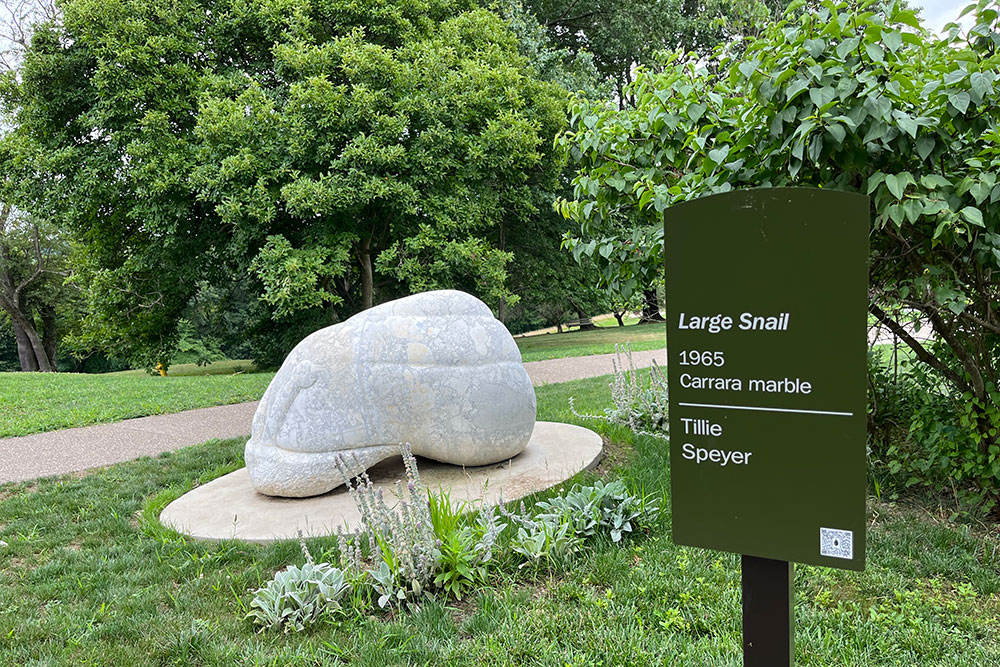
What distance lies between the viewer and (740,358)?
5.86ft

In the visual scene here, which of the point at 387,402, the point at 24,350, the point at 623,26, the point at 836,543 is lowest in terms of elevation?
the point at 24,350

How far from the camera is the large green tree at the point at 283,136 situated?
11648mm

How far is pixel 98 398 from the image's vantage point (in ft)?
38.2

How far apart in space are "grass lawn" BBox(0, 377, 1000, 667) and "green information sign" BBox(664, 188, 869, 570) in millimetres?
1211

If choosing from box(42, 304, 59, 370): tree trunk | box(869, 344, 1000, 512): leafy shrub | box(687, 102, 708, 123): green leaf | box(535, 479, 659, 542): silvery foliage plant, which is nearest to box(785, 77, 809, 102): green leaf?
box(687, 102, 708, 123): green leaf

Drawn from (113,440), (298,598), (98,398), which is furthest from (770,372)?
(98,398)

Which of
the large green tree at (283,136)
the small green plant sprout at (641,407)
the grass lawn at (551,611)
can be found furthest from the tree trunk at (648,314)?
the large green tree at (283,136)

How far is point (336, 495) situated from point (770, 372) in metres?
4.12

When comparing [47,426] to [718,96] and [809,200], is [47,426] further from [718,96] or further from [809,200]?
[809,200]

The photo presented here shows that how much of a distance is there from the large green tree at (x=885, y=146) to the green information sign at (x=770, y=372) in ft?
3.67

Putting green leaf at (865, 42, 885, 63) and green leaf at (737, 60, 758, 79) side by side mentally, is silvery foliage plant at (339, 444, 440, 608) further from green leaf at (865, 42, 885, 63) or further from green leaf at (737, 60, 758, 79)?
green leaf at (865, 42, 885, 63)

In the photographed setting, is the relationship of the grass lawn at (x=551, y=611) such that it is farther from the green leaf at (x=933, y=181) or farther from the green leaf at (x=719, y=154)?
the green leaf at (x=719, y=154)

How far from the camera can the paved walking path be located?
23.2ft

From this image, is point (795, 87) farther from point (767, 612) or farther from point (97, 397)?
point (97, 397)
